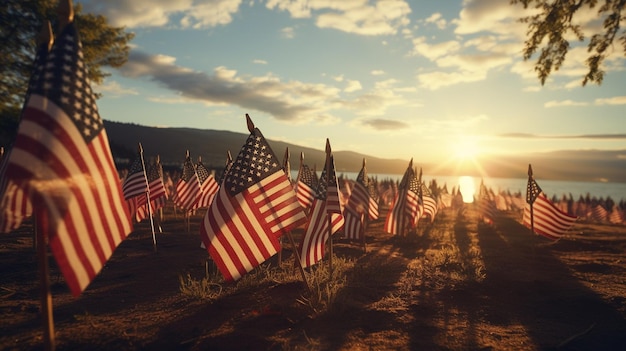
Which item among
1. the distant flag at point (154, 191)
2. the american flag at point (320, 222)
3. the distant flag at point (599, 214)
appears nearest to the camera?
the american flag at point (320, 222)

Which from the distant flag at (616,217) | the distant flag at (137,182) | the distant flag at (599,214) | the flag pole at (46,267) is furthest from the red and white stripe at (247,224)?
the distant flag at (616,217)

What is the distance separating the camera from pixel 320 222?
808 cm

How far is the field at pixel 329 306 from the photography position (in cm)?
587

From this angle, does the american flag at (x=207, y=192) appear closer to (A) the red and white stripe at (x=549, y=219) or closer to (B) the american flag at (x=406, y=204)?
(B) the american flag at (x=406, y=204)

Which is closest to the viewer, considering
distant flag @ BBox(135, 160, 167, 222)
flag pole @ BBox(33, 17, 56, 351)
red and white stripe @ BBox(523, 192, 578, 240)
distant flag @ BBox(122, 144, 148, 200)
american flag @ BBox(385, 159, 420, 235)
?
flag pole @ BBox(33, 17, 56, 351)

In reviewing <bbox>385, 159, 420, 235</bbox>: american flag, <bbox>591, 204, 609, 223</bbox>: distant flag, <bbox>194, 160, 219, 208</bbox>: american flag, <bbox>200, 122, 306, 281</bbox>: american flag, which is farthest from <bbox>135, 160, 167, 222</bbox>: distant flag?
<bbox>591, 204, 609, 223</bbox>: distant flag

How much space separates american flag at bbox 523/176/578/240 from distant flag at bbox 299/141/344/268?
1046cm

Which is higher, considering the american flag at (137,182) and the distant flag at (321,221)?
the american flag at (137,182)

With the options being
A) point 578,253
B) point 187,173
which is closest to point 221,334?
point 187,173

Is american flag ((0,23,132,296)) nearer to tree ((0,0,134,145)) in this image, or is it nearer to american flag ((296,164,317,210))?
american flag ((296,164,317,210))

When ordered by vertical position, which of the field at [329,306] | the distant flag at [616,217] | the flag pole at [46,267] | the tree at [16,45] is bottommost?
the distant flag at [616,217]

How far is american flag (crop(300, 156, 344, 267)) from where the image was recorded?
7656 millimetres

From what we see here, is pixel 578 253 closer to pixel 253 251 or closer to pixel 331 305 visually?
pixel 331 305

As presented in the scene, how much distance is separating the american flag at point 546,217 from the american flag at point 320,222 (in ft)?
34.4
